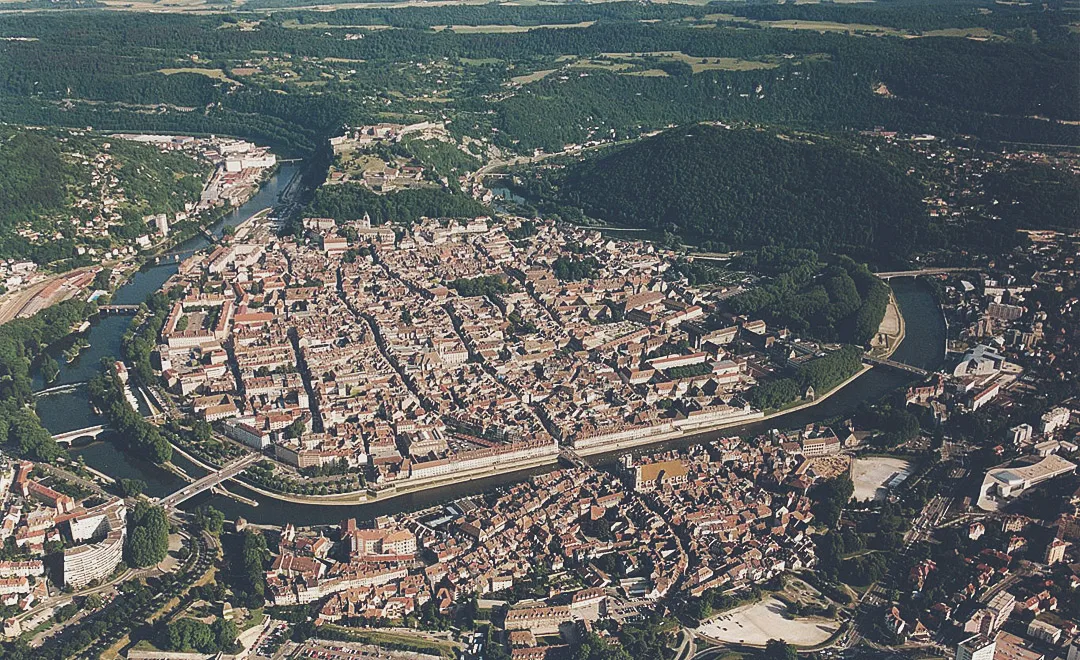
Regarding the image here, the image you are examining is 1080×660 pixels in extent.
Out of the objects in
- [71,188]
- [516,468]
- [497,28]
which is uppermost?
[71,188]

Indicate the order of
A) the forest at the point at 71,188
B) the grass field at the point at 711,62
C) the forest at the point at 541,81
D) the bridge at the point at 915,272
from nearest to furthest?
the bridge at the point at 915,272 → the forest at the point at 71,188 → the forest at the point at 541,81 → the grass field at the point at 711,62

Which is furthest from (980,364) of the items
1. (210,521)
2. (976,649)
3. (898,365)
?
(210,521)

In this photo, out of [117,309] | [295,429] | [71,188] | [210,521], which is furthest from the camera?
[71,188]

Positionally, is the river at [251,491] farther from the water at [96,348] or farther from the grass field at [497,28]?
the grass field at [497,28]

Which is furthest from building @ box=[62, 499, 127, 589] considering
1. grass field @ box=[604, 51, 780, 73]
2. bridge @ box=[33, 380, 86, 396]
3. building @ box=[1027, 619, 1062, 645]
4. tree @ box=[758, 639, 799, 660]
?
grass field @ box=[604, 51, 780, 73]

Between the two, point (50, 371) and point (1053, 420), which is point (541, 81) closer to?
point (50, 371)

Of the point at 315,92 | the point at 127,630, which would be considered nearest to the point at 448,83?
the point at 315,92

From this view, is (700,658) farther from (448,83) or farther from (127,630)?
(448,83)

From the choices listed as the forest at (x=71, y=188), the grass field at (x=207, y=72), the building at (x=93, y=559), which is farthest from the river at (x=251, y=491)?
the grass field at (x=207, y=72)
